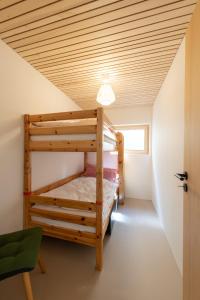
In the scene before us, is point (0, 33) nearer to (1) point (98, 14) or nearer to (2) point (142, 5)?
(1) point (98, 14)

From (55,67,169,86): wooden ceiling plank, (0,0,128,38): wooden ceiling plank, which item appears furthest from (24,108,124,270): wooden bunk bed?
(55,67,169,86): wooden ceiling plank

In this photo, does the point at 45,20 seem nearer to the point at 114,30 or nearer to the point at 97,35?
the point at 97,35

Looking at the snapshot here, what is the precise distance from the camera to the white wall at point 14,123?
158 centimetres

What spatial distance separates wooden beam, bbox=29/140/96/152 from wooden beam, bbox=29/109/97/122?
28cm

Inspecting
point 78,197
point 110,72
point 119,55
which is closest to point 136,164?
point 78,197

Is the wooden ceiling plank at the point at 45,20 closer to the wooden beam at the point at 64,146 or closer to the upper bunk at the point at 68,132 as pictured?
the upper bunk at the point at 68,132

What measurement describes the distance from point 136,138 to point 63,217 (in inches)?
109

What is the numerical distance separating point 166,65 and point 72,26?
4.21 feet

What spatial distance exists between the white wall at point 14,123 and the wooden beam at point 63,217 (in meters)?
0.23

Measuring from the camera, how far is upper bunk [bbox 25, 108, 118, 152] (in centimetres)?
157

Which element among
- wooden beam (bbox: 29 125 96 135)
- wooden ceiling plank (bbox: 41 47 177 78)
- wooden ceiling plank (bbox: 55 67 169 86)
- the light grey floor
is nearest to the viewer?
A: the light grey floor

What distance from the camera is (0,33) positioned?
1.48m

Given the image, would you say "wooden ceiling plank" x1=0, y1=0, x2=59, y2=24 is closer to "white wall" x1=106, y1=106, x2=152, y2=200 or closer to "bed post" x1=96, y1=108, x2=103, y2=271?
"bed post" x1=96, y1=108, x2=103, y2=271

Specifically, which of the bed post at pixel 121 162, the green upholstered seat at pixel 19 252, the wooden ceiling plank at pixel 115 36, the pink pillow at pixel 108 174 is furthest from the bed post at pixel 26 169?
the bed post at pixel 121 162
